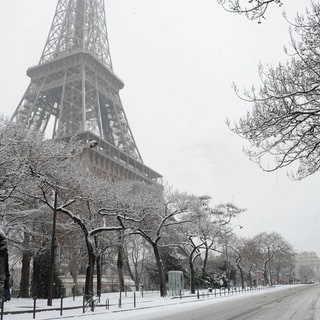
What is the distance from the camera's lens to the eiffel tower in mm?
82250

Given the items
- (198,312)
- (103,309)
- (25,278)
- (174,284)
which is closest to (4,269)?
(103,309)

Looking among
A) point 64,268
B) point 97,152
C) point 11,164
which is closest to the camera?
point 11,164

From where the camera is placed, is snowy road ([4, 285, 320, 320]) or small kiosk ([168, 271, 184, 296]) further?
small kiosk ([168, 271, 184, 296])

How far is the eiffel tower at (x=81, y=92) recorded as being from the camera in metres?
82.2

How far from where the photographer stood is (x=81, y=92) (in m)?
83.9

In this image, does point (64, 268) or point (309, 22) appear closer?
point (309, 22)

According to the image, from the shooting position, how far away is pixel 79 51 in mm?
85062

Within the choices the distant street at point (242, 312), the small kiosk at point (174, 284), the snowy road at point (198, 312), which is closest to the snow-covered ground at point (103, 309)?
the snowy road at point (198, 312)

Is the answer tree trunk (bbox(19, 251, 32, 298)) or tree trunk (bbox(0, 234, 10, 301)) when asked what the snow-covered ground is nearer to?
tree trunk (bbox(0, 234, 10, 301))

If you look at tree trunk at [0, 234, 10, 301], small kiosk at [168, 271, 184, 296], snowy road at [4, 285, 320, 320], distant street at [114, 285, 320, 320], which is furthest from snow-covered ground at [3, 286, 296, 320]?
small kiosk at [168, 271, 184, 296]

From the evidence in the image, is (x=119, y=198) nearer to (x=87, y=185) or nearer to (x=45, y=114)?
(x=87, y=185)

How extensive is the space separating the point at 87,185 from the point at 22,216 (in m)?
5.84

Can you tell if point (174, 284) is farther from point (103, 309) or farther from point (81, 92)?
point (81, 92)

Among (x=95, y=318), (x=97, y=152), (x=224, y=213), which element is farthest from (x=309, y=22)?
(x=97, y=152)
